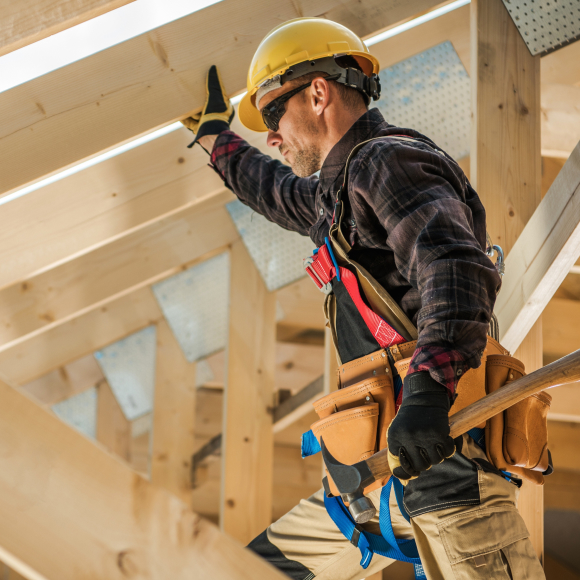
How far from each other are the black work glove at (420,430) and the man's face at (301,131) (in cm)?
77

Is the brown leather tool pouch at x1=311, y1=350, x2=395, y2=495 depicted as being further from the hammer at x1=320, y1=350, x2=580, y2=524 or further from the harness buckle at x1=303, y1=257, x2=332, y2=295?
the harness buckle at x1=303, y1=257, x2=332, y2=295

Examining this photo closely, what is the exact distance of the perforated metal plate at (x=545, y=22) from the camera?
1974mm

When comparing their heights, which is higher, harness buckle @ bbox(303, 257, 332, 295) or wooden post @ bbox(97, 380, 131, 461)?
harness buckle @ bbox(303, 257, 332, 295)

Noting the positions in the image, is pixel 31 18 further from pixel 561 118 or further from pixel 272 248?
pixel 561 118

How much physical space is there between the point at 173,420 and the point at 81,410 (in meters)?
2.13

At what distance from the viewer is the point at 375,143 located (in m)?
1.38

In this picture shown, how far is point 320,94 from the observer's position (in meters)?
1.66

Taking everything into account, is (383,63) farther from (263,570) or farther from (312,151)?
(263,570)

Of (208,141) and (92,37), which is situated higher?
(92,37)

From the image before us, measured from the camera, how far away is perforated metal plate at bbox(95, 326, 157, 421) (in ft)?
16.9

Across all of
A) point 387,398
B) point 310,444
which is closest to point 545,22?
point 387,398

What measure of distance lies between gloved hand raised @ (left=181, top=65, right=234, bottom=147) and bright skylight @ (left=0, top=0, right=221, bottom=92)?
0.22 meters

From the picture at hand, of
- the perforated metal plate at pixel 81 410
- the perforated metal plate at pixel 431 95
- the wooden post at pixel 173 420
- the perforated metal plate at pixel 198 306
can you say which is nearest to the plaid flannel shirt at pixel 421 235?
the perforated metal plate at pixel 431 95

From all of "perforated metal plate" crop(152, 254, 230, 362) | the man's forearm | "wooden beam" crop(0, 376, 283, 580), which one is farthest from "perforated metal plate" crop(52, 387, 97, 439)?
"wooden beam" crop(0, 376, 283, 580)
